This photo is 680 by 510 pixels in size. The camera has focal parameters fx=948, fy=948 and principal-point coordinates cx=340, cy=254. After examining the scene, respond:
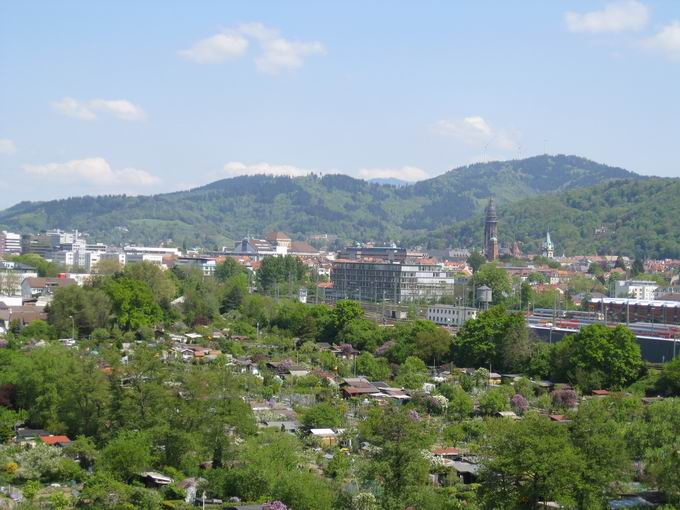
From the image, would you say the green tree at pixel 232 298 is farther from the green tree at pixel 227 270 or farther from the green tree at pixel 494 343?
the green tree at pixel 227 270

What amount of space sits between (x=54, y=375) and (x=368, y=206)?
152 metres

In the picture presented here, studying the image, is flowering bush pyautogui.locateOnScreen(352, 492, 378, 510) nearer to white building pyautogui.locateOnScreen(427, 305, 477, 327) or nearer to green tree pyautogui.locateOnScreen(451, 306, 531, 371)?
green tree pyautogui.locateOnScreen(451, 306, 531, 371)

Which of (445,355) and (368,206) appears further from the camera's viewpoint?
(368,206)

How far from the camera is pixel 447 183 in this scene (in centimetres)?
19500

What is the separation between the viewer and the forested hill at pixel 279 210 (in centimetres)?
13938

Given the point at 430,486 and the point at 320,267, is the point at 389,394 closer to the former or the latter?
the point at 430,486

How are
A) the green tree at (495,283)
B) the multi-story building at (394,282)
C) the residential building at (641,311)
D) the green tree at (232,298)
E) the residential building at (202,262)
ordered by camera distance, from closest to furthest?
1. the residential building at (641,311)
2. the green tree at (232,298)
3. the green tree at (495,283)
4. the multi-story building at (394,282)
5. the residential building at (202,262)

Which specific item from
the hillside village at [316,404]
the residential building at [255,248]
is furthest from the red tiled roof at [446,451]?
the residential building at [255,248]

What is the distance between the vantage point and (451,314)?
38281 mm

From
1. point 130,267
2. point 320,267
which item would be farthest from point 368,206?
point 130,267

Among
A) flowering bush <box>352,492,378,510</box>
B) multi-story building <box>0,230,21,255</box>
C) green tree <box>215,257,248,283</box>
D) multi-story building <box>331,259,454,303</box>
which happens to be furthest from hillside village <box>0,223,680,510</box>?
multi-story building <box>0,230,21,255</box>

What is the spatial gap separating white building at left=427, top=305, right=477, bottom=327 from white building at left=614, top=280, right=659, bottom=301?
15.5m

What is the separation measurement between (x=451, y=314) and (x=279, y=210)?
404 ft

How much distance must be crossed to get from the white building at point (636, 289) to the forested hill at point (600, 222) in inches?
1049
